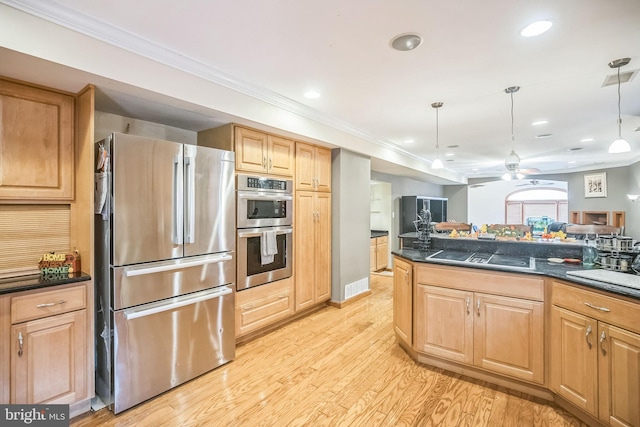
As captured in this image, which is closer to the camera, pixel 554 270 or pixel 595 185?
pixel 554 270

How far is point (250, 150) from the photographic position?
302cm

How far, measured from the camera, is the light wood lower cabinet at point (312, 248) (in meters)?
3.59

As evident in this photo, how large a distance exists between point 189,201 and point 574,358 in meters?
2.85

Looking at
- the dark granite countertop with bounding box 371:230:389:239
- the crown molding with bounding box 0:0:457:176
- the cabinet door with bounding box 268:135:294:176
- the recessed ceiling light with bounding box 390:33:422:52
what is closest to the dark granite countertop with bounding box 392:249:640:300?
the cabinet door with bounding box 268:135:294:176

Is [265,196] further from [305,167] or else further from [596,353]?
[596,353]

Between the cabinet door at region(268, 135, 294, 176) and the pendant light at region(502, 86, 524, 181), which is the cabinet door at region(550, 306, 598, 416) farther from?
the cabinet door at region(268, 135, 294, 176)

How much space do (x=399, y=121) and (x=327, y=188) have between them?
4.14ft

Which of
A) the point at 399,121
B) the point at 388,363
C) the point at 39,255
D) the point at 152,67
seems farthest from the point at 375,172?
the point at 39,255

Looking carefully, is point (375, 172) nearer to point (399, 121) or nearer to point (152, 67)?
point (399, 121)

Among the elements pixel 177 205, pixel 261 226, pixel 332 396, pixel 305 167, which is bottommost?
pixel 332 396

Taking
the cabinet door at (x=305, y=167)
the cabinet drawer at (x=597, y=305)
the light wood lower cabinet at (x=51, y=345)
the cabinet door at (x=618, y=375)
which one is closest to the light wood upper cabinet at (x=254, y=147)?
the cabinet door at (x=305, y=167)

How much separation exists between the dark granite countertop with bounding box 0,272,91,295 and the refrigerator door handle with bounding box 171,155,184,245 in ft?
1.93

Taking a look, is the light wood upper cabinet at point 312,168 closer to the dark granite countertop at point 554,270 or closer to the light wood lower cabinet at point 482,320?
the dark granite countertop at point 554,270

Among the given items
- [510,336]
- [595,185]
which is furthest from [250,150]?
[595,185]
